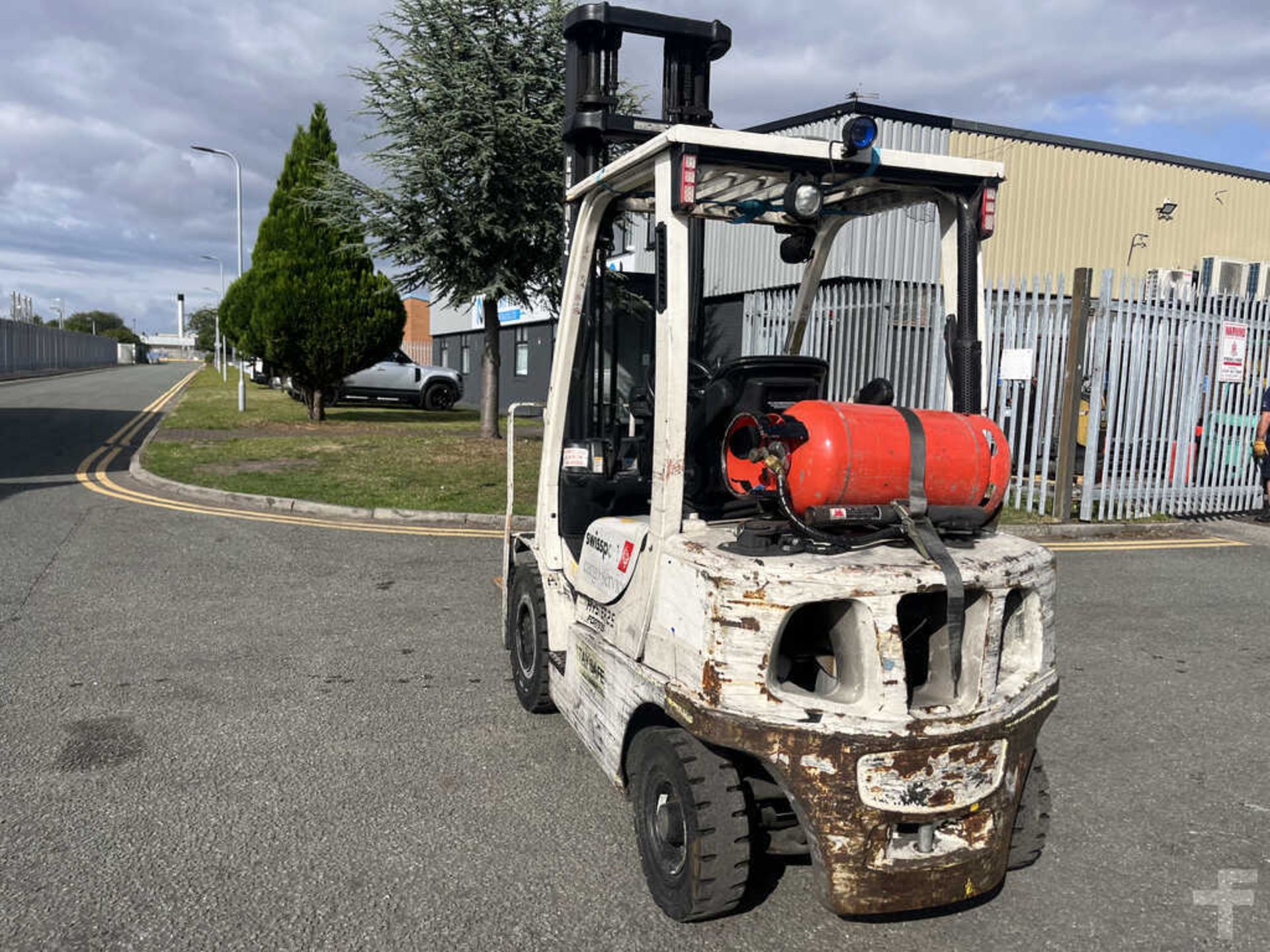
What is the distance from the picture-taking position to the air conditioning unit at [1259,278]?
70.9 feet

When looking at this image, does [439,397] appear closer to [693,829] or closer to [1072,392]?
[1072,392]

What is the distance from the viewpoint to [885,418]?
2.80m

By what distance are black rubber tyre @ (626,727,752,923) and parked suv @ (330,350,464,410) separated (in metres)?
27.0

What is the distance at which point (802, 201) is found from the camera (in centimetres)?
290

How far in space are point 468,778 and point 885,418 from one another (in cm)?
221

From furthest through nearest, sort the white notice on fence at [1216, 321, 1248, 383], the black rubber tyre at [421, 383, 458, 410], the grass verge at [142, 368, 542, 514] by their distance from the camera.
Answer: the black rubber tyre at [421, 383, 458, 410] < the white notice on fence at [1216, 321, 1248, 383] < the grass verge at [142, 368, 542, 514]

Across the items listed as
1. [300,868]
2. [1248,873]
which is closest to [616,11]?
[300,868]

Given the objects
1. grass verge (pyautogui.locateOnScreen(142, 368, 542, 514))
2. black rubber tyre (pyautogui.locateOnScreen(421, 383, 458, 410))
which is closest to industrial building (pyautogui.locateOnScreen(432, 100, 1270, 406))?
grass verge (pyautogui.locateOnScreen(142, 368, 542, 514))

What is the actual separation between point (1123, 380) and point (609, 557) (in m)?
9.32

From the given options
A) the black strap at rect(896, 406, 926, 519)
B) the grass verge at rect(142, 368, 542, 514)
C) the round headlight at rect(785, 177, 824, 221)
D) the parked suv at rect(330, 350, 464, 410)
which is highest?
the round headlight at rect(785, 177, 824, 221)

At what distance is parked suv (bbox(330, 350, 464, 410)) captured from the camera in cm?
2912

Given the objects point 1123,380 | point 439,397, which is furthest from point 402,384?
point 1123,380

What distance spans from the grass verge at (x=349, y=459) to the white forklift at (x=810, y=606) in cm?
681

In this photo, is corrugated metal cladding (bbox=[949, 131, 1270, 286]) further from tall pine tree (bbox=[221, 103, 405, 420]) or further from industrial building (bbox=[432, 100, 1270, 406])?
tall pine tree (bbox=[221, 103, 405, 420])
